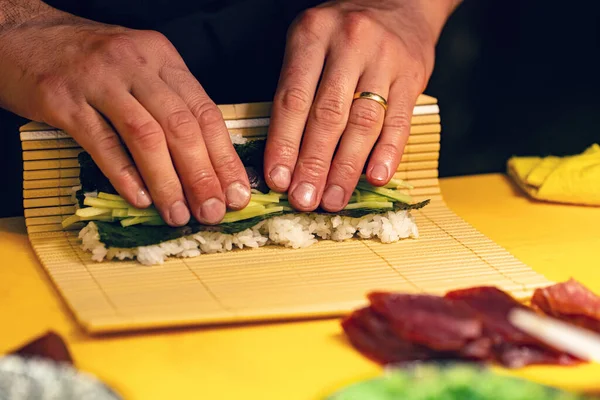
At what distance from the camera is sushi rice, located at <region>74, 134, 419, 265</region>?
210cm

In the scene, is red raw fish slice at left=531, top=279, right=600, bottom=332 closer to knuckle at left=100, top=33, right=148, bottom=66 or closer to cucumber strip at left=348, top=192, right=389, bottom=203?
cucumber strip at left=348, top=192, right=389, bottom=203

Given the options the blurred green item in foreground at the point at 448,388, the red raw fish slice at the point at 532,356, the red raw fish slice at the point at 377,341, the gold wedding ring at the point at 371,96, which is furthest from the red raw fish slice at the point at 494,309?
the gold wedding ring at the point at 371,96

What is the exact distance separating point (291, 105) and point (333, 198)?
0.90 feet

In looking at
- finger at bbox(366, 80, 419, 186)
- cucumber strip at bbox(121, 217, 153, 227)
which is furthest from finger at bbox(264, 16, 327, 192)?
cucumber strip at bbox(121, 217, 153, 227)

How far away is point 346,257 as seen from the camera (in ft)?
6.98

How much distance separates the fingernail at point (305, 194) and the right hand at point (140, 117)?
0.13m

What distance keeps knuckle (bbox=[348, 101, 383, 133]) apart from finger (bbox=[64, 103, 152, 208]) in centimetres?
59

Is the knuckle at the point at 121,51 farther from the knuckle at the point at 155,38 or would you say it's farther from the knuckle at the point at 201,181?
the knuckle at the point at 201,181

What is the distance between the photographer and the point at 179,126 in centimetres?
210

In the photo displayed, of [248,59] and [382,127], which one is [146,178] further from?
[248,59]

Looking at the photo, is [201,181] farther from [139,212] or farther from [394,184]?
[394,184]

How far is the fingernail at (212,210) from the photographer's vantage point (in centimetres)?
212

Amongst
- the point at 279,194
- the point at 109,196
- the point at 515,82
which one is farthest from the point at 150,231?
the point at 515,82

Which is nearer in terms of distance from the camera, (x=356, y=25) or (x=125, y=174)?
(x=125, y=174)
